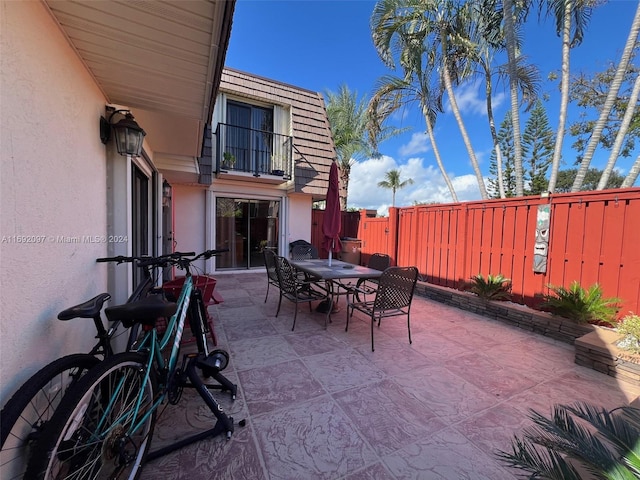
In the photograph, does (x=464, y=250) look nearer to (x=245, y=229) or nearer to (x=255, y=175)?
(x=255, y=175)

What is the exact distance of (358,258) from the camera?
8.63 metres

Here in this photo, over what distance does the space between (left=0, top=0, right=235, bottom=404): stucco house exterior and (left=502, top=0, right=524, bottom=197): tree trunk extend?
7.74m

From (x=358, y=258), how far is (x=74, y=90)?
7628mm

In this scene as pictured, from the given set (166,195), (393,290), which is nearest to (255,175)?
(166,195)

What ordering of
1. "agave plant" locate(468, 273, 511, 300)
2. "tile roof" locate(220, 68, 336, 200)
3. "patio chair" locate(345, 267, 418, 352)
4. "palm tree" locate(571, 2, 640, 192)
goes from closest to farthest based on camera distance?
1. "patio chair" locate(345, 267, 418, 352)
2. "agave plant" locate(468, 273, 511, 300)
3. "palm tree" locate(571, 2, 640, 192)
4. "tile roof" locate(220, 68, 336, 200)

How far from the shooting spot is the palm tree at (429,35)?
7.55m

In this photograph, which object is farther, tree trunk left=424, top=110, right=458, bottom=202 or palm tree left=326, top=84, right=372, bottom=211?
palm tree left=326, top=84, right=372, bottom=211

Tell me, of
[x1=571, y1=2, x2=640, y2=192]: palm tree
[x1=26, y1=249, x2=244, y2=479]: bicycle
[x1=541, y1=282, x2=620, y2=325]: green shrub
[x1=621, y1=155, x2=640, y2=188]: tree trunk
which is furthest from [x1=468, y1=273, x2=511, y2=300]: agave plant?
[x1=26, y1=249, x2=244, y2=479]: bicycle

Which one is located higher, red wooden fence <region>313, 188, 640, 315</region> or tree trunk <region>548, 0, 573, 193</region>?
tree trunk <region>548, 0, 573, 193</region>

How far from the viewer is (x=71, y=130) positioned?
1696mm

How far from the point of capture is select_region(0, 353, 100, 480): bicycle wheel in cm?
102

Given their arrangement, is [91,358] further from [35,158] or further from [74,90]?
[74,90]

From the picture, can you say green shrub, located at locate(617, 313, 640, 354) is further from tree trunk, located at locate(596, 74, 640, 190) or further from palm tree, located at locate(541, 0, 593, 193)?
palm tree, located at locate(541, 0, 593, 193)

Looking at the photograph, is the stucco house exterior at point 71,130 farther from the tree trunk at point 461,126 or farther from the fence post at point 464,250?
the tree trunk at point 461,126
